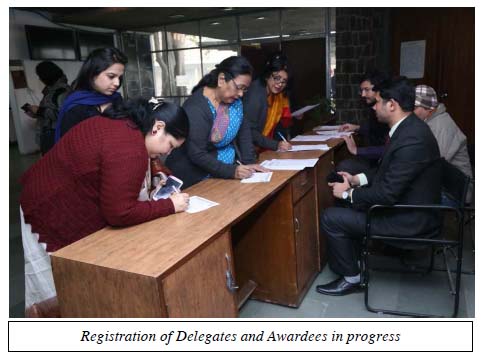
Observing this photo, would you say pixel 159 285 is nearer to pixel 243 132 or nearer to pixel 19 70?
pixel 243 132

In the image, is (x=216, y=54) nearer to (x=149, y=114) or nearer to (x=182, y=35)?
(x=182, y=35)

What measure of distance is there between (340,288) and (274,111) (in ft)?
4.08

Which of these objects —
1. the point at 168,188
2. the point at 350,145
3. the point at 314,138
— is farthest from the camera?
the point at 314,138

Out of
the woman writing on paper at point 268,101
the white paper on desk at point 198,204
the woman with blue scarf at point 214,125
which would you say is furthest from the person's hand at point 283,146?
the white paper on desk at point 198,204

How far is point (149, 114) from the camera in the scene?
1.41 m

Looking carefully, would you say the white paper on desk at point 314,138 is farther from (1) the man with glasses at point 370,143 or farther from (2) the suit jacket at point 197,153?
(2) the suit jacket at point 197,153

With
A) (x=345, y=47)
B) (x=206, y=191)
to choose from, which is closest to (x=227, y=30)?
(x=345, y=47)

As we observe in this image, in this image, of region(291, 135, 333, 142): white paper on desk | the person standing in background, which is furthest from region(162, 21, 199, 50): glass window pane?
region(291, 135, 333, 142): white paper on desk

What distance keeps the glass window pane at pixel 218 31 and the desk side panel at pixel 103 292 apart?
6.82m

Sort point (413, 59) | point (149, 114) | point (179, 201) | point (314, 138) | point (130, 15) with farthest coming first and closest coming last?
point (130, 15), point (413, 59), point (314, 138), point (179, 201), point (149, 114)

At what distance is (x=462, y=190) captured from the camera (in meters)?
1.79

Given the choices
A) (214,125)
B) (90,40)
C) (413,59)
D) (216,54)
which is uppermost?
(90,40)

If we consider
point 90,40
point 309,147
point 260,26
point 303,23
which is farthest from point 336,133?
point 90,40
